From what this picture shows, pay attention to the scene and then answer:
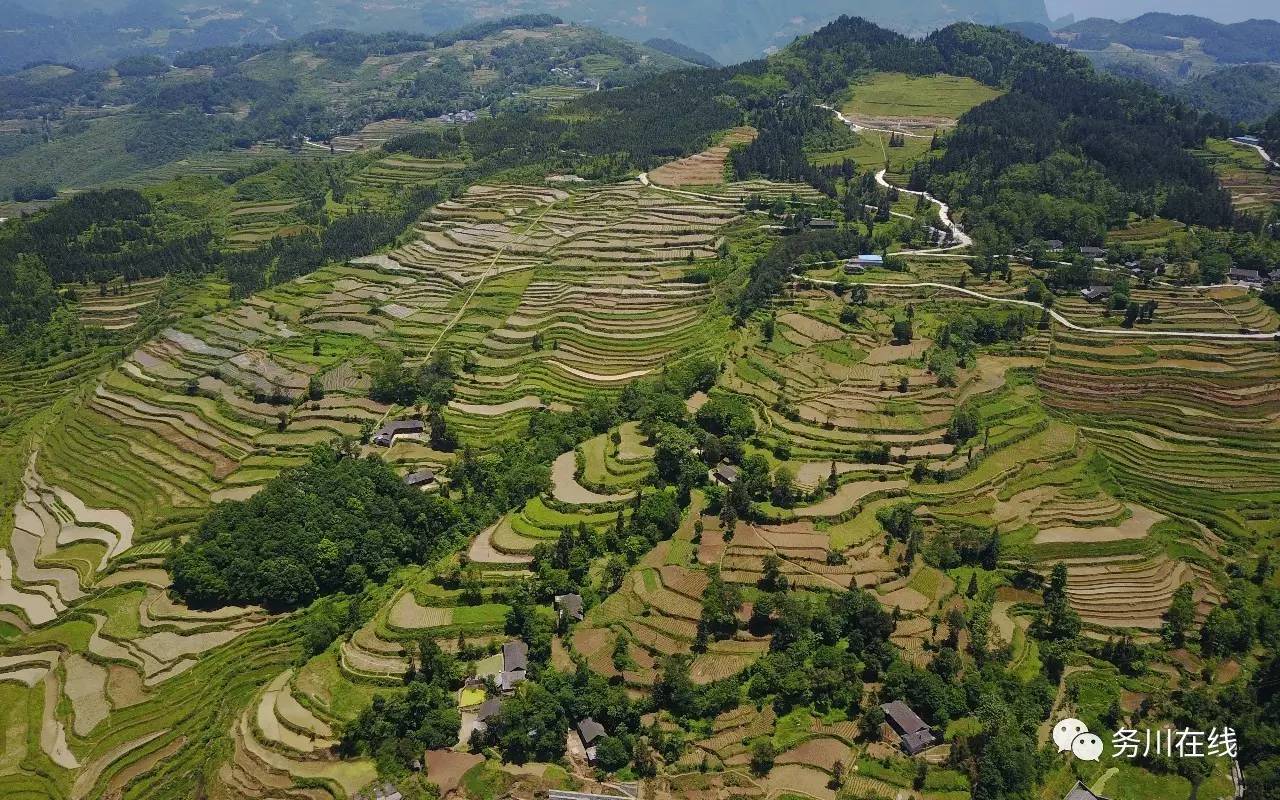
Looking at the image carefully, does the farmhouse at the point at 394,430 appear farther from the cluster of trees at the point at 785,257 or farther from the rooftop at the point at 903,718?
the rooftop at the point at 903,718

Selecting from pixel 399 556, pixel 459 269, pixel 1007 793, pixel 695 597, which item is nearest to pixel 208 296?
pixel 459 269

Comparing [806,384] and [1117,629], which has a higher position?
[806,384]

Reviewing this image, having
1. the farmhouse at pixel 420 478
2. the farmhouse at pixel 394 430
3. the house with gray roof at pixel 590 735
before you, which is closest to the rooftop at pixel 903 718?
the house with gray roof at pixel 590 735

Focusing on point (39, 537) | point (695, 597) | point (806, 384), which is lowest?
point (39, 537)

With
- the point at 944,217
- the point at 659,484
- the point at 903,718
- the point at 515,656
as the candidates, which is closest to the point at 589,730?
the point at 515,656

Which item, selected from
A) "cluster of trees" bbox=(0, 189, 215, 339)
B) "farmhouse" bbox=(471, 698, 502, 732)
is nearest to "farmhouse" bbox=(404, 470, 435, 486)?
"farmhouse" bbox=(471, 698, 502, 732)

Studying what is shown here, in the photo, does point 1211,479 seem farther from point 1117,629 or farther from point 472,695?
point 472,695
